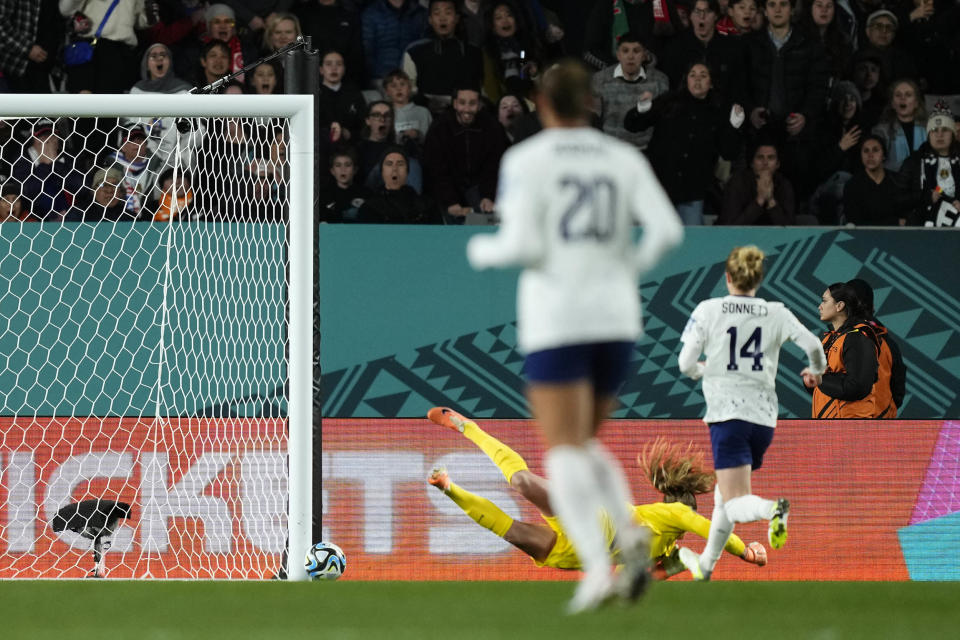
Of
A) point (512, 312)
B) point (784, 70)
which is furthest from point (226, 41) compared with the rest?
point (784, 70)

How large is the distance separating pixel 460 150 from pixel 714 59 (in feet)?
7.79

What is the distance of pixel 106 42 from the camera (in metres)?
11.7

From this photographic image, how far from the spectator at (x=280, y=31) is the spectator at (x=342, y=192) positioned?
1.22 meters

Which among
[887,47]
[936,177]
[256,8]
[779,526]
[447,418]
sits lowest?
[779,526]

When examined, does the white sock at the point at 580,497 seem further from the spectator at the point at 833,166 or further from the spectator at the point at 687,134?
the spectator at the point at 833,166

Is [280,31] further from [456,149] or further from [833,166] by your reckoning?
[833,166]

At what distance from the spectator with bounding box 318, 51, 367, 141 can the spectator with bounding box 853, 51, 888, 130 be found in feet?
14.0

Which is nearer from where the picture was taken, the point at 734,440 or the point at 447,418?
the point at 734,440

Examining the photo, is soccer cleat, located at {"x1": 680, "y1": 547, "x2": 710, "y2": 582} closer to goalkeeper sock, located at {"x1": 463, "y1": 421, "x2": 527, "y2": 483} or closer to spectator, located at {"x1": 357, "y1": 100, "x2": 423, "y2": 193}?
goalkeeper sock, located at {"x1": 463, "y1": 421, "x2": 527, "y2": 483}

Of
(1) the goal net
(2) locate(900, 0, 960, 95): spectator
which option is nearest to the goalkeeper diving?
(1) the goal net

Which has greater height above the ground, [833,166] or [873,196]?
[833,166]

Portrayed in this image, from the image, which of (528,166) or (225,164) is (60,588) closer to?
(528,166)

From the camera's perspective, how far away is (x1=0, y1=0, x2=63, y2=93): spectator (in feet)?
38.6

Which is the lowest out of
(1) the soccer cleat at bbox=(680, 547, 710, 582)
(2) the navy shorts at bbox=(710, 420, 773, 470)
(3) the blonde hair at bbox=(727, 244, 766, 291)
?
(1) the soccer cleat at bbox=(680, 547, 710, 582)
